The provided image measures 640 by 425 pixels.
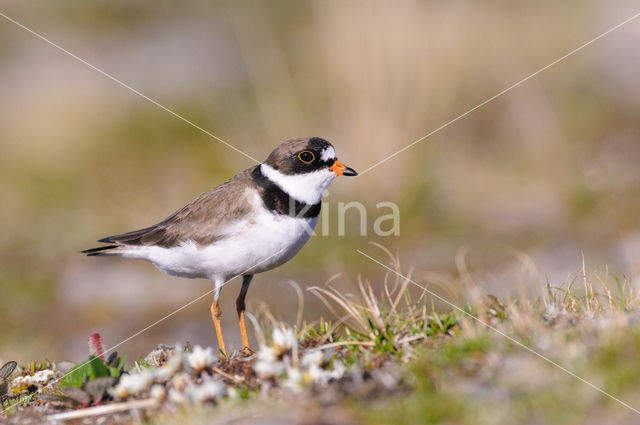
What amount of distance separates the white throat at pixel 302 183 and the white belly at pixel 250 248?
21 centimetres

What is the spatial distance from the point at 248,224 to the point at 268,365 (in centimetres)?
186

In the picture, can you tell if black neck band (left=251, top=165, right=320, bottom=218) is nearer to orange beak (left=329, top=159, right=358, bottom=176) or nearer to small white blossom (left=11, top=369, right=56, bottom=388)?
orange beak (left=329, top=159, right=358, bottom=176)

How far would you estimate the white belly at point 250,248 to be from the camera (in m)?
5.74

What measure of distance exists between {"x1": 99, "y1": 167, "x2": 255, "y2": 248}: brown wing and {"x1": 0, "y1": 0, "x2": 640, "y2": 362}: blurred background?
287 centimetres

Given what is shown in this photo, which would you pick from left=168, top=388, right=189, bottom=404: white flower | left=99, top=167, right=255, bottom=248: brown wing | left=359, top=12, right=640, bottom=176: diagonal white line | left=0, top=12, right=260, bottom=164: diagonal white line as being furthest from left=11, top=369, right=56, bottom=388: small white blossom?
left=359, top=12, right=640, bottom=176: diagonal white line

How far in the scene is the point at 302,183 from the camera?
20.2 feet

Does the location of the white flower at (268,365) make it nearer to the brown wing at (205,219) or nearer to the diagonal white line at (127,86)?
the brown wing at (205,219)

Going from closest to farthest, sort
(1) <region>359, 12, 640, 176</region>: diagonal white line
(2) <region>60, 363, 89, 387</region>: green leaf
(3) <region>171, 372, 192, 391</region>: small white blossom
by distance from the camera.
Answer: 1. (3) <region>171, 372, 192, 391</region>: small white blossom
2. (2) <region>60, 363, 89, 387</region>: green leaf
3. (1) <region>359, 12, 640, 176</region>: diagonal white line

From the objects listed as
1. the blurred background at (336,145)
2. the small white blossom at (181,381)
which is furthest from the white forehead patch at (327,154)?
the blurred background at (336,145)

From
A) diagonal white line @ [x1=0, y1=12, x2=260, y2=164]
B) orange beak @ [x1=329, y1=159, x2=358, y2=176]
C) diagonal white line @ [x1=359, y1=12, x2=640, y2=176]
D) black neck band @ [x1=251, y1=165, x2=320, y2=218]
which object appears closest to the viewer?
black neck band @ [x1=251, y1=165, x2=320, y2=218]

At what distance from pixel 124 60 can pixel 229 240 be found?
1272 centimetres

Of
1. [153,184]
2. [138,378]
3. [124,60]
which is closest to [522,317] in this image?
[138,378]

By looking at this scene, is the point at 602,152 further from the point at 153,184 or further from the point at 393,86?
the point at 153,184

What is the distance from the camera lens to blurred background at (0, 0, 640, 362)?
10617mm
